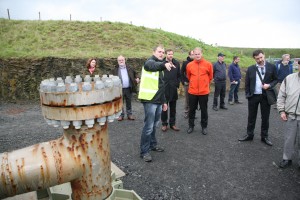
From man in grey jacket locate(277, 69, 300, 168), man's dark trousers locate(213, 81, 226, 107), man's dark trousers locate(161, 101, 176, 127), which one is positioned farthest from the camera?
man's dark trousers locate(213, 81, 226, 107)

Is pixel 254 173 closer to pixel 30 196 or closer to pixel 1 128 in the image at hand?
pixel 30 196

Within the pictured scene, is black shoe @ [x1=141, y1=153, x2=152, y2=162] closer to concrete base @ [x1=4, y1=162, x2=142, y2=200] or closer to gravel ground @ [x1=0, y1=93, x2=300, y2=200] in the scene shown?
gravel ground @ [x1=0, y1=93, x2=300, y2=200]

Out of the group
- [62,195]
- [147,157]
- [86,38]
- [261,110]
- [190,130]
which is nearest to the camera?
[62,195]

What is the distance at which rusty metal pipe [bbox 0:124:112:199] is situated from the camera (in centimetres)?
107

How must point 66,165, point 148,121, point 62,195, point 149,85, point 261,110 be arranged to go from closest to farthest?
point 66,165
point 62,195
point 149,85
point 148,121
point 261,110

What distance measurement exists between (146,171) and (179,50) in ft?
48.4

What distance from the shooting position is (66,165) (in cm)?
117

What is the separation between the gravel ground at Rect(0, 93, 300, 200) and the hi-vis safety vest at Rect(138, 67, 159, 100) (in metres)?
1.31

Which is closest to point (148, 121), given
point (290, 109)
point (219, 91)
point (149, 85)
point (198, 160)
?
point (149, 85)

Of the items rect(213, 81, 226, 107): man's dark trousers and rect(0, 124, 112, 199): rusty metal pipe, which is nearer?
rect(0, 124, 112, 199): rusty metal pipe

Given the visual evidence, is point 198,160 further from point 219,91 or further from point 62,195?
point 219,91

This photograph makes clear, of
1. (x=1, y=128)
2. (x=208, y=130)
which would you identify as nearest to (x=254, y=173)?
(x=208, y=130)

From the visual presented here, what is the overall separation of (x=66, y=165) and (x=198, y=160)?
403cm

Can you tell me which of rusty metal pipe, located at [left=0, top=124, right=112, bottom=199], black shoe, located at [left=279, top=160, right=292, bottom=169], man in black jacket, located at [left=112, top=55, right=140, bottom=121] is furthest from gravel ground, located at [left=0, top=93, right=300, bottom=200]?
rusty metal pipe, located at [left=0, top=124, right=112, bottom=199]
